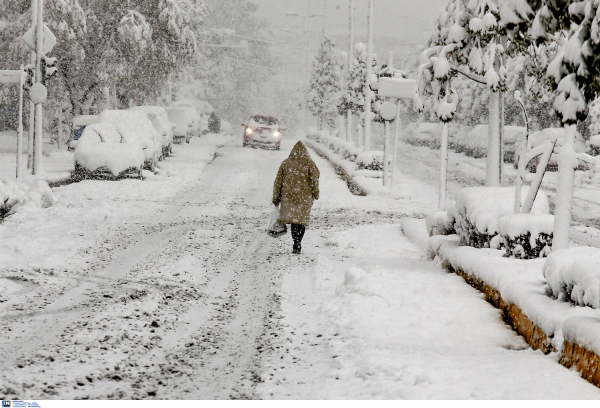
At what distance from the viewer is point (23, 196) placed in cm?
1379

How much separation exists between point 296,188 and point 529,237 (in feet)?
12.1

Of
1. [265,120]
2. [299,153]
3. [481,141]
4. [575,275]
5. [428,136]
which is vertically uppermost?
[265,120]

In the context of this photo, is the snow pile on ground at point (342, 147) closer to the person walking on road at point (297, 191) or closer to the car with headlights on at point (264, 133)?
the car with headlights on at point (264, 133)

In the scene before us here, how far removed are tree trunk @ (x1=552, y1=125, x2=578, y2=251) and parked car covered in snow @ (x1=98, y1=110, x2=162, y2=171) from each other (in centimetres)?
1485

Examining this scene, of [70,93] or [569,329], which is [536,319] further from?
[70,93]

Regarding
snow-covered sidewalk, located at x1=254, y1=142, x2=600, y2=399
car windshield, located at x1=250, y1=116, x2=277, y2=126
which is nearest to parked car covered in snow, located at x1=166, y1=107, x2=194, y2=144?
car windshield, located at x1=250, y1=116, x2=277, y2=126

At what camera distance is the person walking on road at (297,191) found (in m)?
10.7

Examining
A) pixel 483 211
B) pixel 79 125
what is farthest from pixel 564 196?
pixel 79 125

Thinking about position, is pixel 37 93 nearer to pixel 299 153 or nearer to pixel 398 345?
pixel 299 153

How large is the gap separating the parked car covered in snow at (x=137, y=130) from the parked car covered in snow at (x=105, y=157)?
815 mm

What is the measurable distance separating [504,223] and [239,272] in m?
3.17

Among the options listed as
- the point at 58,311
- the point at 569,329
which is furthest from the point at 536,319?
the point at 58,311

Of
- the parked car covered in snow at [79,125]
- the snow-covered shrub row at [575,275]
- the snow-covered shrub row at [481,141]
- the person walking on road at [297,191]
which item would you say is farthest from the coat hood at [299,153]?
the parked car covered in snow at [79,125]

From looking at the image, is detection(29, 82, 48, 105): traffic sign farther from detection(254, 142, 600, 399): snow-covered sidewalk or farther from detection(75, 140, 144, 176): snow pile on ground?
detection(254, 142, 600, 399): snow-covered sidewalk
